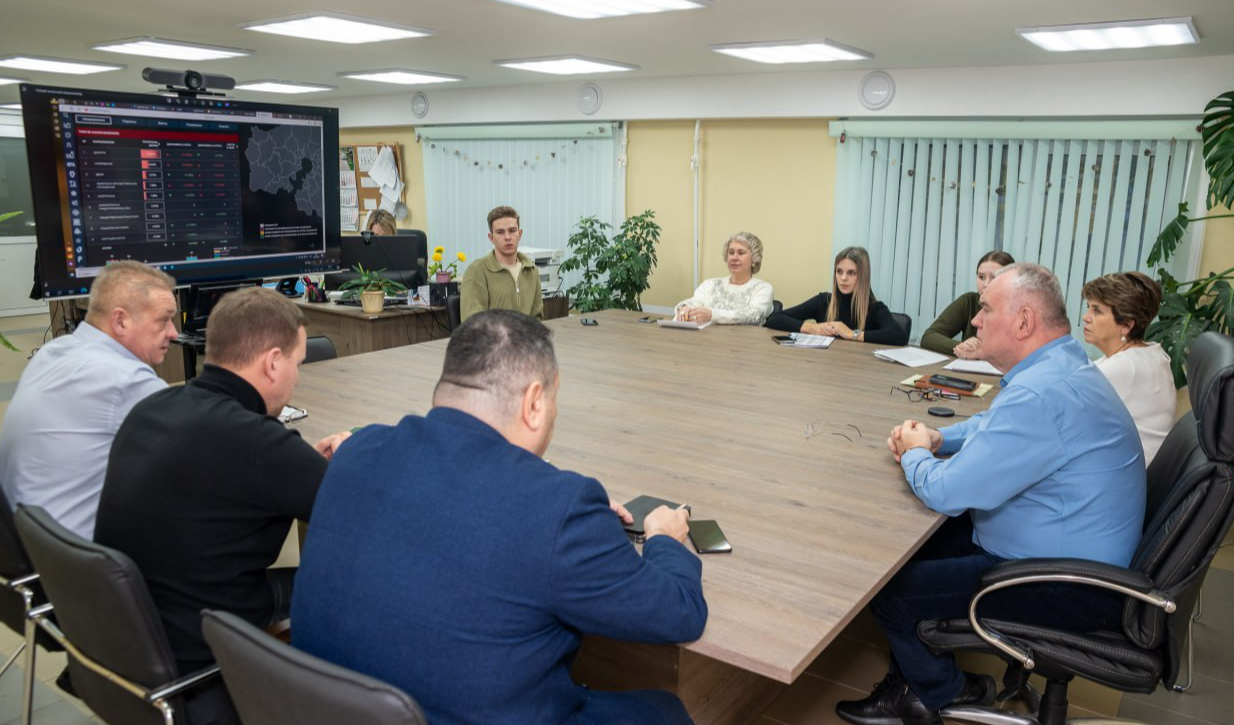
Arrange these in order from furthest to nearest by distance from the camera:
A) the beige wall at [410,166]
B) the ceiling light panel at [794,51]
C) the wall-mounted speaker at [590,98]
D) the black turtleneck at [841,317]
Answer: the beige wall at [410,166]
the wall-mounted speaker at [590,98]
the ceiling light panel at [794,51]
the black turtleneck at [841,317]

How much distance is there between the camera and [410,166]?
30.8 ft

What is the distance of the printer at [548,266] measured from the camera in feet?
21.9

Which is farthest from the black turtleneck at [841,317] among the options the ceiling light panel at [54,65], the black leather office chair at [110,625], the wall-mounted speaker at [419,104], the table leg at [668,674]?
the ceiling light panel at [54,65]

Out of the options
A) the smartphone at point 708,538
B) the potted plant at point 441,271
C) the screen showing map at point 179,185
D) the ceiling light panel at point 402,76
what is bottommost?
the smartphone at point 708,538

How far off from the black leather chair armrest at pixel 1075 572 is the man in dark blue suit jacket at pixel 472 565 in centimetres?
99

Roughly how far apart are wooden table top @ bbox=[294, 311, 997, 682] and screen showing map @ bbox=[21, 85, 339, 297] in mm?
612

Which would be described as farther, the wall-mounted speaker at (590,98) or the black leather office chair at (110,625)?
the wall-mounted speaker at (590,98)

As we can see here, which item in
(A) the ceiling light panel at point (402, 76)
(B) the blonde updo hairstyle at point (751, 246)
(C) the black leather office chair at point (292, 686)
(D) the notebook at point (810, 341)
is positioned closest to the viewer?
(C) the black leather office chair at point (292, 686)

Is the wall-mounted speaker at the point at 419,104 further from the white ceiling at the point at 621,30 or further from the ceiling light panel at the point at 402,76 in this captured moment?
the white ceiling at the point at 621,30

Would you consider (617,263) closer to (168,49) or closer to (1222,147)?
(168,49)

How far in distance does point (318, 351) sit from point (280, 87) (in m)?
5.04

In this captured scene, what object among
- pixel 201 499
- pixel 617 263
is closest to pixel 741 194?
pixel 617 263

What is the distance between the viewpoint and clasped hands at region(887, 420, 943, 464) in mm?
2553

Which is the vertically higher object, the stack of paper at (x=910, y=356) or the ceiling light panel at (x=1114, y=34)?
the ceiling light panel at (x=1114, y=34)
